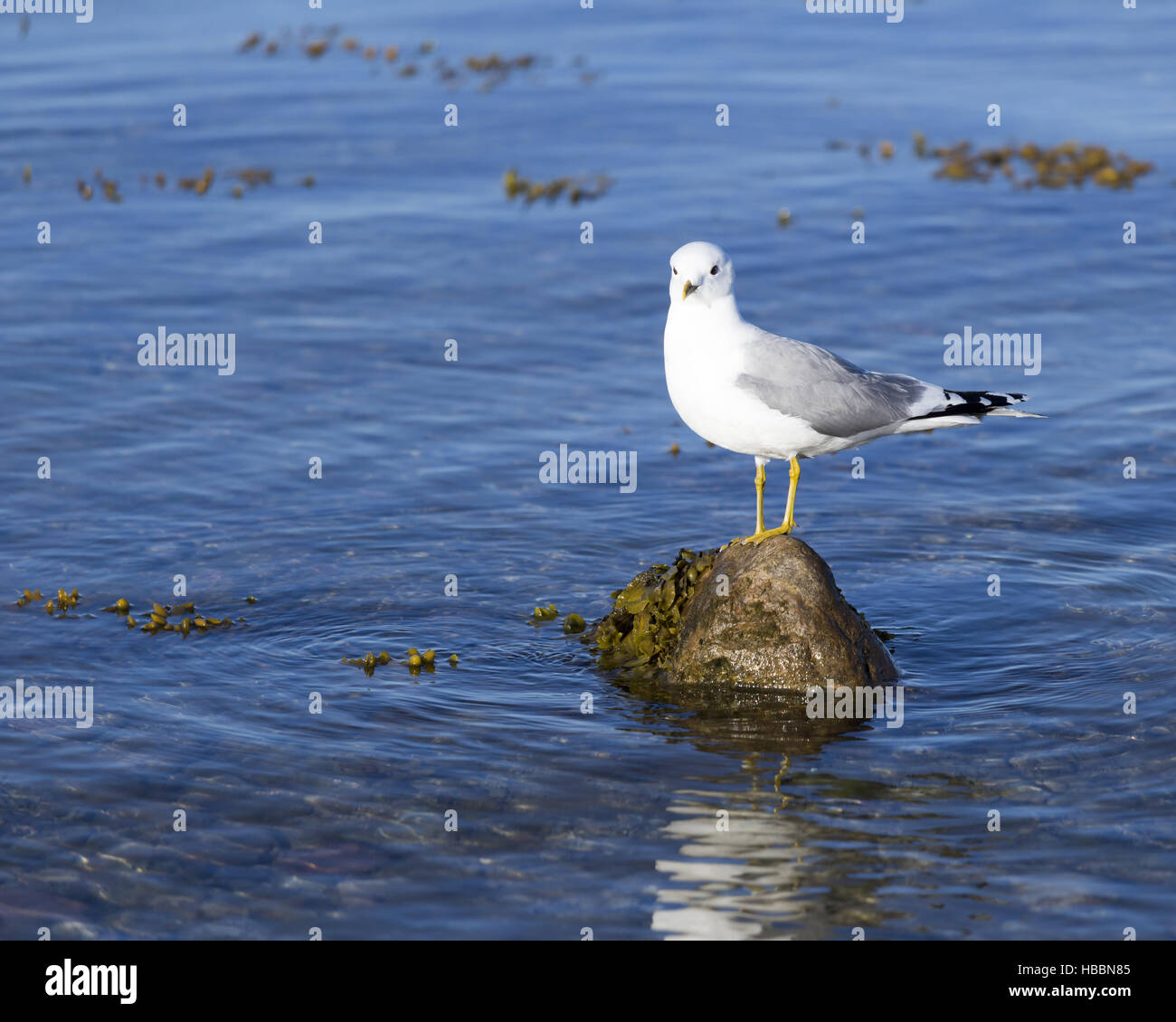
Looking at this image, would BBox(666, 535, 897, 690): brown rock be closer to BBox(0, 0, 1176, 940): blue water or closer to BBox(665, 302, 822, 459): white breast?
BBox(0, 0, 1176, 940): blue water

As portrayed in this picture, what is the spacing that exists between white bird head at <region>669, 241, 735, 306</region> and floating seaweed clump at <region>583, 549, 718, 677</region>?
231cm

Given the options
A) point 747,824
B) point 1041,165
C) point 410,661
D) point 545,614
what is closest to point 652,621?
point 545,614

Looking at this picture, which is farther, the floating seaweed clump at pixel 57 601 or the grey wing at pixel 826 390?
the floating seaweed clump at pixel 57 601

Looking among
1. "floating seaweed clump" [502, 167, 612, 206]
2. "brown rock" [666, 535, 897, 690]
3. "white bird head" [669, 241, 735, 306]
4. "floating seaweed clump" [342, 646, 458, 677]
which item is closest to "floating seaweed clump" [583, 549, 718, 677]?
"brown rock" [666, 535, 897, 690]

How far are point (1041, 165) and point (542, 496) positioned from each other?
13376 mm

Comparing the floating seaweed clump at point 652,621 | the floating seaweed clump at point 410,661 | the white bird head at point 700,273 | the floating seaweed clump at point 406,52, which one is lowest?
the floating seaweed clump at point 410,661

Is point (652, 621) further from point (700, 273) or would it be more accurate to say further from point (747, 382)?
point (700, 273)

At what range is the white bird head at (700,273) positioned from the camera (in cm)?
1027

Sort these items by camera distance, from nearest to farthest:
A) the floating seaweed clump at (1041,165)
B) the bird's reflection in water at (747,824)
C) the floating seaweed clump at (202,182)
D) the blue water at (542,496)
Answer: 1. the bird's reflection in water at (747,824)
2. the blue water at (542,496)
3. the floating seaweed clump at (202,182)
4. the floating seaweed clump at (1041,165)

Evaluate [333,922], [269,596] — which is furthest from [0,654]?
[333,922]

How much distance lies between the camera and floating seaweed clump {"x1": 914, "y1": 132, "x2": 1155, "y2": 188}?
2425 centimetres

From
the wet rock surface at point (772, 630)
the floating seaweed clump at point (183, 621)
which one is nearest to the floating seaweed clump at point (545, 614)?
the wet rock surface at point (772, 630)

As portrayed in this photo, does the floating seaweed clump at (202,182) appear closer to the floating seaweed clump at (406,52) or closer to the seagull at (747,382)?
the floating seaweed clump at (406,52)

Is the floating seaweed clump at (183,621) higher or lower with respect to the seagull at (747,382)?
lower
